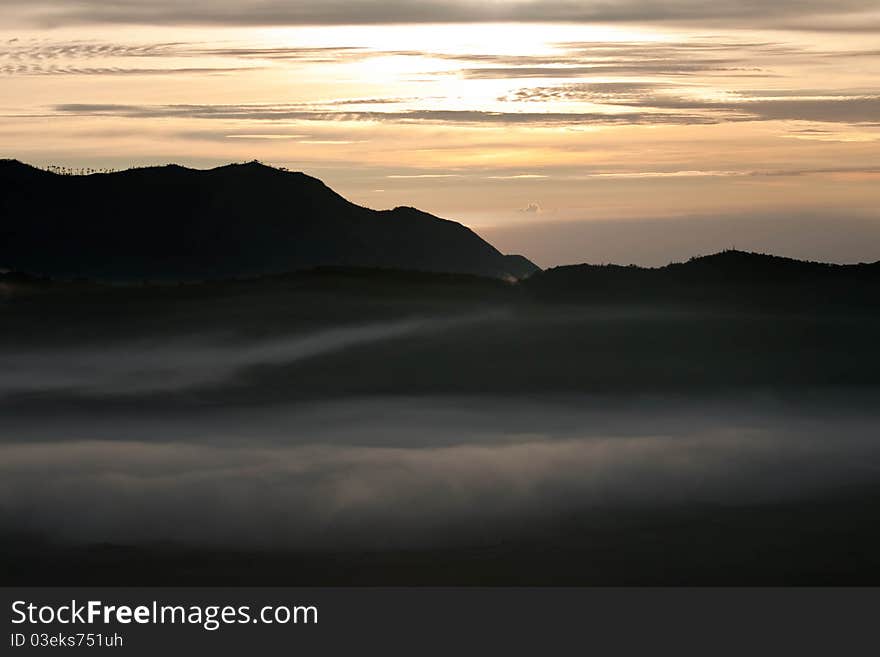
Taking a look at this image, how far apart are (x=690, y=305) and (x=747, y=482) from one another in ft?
238

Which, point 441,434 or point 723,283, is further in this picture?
point 723,283

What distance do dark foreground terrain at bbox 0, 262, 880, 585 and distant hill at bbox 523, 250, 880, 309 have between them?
0.61m

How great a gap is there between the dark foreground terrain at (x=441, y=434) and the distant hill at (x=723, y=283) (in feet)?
1.99

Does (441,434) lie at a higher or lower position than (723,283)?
lower

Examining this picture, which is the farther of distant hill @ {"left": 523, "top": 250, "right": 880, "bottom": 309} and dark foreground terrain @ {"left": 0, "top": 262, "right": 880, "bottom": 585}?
distant hill @ {"left": 523, "top": 250, "right": 880, "bottom": 309}

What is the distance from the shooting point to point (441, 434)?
2968 inches

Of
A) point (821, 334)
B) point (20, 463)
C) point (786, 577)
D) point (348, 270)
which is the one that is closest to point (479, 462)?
point (20, 463)

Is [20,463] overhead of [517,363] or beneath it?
beneath

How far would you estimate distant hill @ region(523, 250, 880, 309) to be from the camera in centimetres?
12612

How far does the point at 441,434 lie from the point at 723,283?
66.1 meters

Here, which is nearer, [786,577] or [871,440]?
[786,577]

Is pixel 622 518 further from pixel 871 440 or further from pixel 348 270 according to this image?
pixel 348 270

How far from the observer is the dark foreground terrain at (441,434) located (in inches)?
1684

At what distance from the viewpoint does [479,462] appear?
64875 mm
